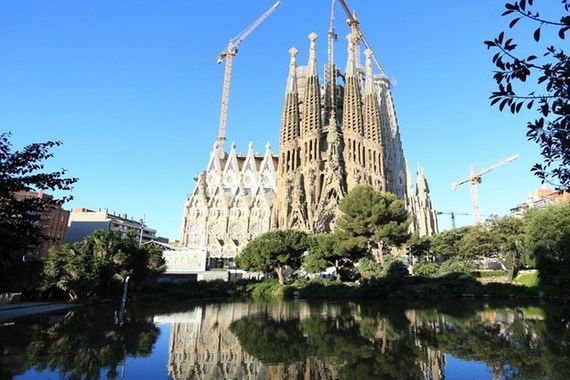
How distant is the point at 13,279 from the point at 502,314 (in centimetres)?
2169

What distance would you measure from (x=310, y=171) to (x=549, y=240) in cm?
3724

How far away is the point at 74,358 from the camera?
888cm

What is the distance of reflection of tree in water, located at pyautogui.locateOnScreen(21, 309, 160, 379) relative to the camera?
814cm

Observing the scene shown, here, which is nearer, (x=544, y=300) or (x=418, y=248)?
(x=544, y=300)

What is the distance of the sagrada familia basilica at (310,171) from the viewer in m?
58.1

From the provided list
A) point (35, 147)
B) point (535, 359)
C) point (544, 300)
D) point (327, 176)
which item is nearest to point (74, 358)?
point (35, 147)

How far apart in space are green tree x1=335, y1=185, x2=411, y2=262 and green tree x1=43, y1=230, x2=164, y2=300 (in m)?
16.5

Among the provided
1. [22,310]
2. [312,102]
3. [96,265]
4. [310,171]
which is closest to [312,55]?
[312,102]

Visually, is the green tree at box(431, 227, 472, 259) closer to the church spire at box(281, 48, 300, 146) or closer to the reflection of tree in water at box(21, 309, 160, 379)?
the church spire at box(281, 48, 300, 146)

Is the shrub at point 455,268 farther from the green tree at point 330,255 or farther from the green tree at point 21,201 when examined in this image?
the green tree at point 21,201

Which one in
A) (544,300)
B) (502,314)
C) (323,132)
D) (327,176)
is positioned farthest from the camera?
(323,132)

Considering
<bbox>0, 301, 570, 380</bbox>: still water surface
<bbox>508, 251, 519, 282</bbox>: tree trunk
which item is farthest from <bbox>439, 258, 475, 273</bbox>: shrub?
<bbox>0, 301, 570, 380</bbox>: still water surface

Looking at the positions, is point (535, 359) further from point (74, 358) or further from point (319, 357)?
point (74, 358)

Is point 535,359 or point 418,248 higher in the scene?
point 418,248
